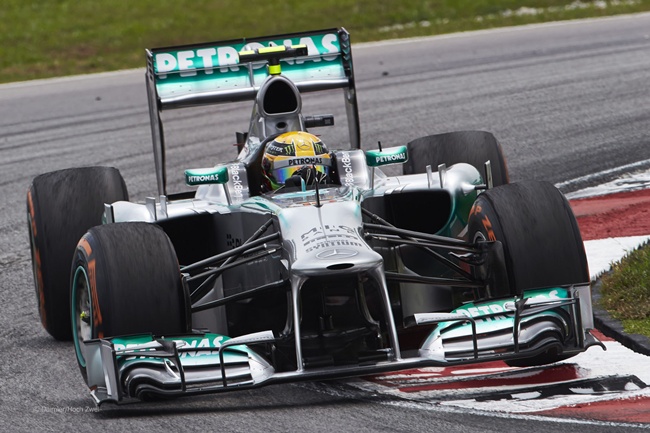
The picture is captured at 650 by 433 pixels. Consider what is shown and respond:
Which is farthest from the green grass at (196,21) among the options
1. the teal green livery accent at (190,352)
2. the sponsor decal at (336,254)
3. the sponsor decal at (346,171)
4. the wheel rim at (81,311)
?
the sponsor decal at (336,254)

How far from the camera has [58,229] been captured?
7.99 metres

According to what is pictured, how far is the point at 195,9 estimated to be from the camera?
3030 centimetres

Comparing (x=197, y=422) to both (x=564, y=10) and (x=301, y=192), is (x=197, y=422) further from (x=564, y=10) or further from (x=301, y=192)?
(x=564, y=10)

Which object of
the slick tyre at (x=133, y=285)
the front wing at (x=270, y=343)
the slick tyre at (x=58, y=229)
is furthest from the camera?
the slick tyre at (x=58, y=229)

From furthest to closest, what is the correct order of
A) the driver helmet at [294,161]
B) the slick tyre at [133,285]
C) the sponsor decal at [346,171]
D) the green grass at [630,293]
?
the sponsor decal at [346,171], the driver helmet at [294,161], the green grass at [630,293], the slick tyre at [133,285]

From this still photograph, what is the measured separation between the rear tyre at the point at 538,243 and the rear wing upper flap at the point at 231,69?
9.56 feet

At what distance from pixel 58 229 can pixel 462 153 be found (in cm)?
284

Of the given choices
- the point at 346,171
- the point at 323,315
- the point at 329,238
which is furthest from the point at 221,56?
the point at 323,315

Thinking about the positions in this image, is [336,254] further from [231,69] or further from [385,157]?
[231,69]

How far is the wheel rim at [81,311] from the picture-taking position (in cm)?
672

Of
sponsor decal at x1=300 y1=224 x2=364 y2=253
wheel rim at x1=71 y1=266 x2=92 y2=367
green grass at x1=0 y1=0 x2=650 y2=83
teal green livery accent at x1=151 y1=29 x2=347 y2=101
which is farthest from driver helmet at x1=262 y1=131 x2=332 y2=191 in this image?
green grass at x1=0 y1=0 x2=650 y2=83

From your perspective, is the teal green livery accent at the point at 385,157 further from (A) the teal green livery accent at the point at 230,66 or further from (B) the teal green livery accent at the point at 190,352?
(B) the teal green livery accent at the point at 190,352

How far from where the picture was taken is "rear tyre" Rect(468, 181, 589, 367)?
6555mm

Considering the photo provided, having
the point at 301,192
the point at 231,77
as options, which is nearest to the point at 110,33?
the point at 231,77
